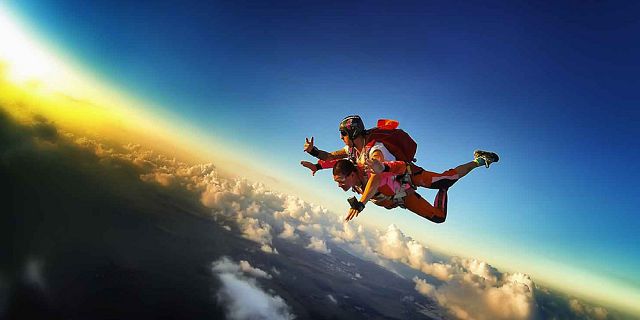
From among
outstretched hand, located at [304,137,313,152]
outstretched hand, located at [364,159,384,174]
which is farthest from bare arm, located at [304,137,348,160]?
outstretched hand, located at [364,159,384,174]

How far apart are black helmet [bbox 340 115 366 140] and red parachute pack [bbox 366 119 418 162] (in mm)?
176

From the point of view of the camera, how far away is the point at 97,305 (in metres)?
175

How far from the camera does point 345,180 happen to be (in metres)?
4.00

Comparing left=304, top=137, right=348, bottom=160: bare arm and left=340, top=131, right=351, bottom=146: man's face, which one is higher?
left=340, top=131, right=351, bottom=146: man's face

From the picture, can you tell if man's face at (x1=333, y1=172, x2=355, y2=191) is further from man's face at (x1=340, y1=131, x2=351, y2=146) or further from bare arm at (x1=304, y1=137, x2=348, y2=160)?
bare arm at (x1=304, y1=137, x2=348, y2=160)

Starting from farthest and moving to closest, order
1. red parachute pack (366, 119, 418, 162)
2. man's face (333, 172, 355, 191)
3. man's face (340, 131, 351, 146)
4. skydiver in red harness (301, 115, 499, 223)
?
man's face (340, 131, 351, 146), red parachute pack (366, 119, 418, 162), man's face (333, 172, 355, 191), skydiver in red harness (301, 115, 499, 223)

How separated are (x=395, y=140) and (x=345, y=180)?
99 cm

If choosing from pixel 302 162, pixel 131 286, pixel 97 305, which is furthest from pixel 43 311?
pixel 302 162

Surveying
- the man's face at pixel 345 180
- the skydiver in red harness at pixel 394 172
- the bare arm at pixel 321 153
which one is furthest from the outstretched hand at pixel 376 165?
the bare arm at pixel 321 153

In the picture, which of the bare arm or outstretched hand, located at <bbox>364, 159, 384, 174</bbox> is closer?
outstretched hand, located at <bbox>364, 159, 384, 174</bbox>

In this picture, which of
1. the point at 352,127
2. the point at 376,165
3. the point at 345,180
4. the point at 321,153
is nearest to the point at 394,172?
the point at 376,165

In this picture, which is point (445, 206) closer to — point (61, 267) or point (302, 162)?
point (302, 162)

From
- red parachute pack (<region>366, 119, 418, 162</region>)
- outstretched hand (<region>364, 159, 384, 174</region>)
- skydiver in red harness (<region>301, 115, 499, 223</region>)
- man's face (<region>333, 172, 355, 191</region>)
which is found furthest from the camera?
red parachute pack (<region>366, 119, 418, 162</region>)

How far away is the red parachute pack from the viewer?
13.7ft
